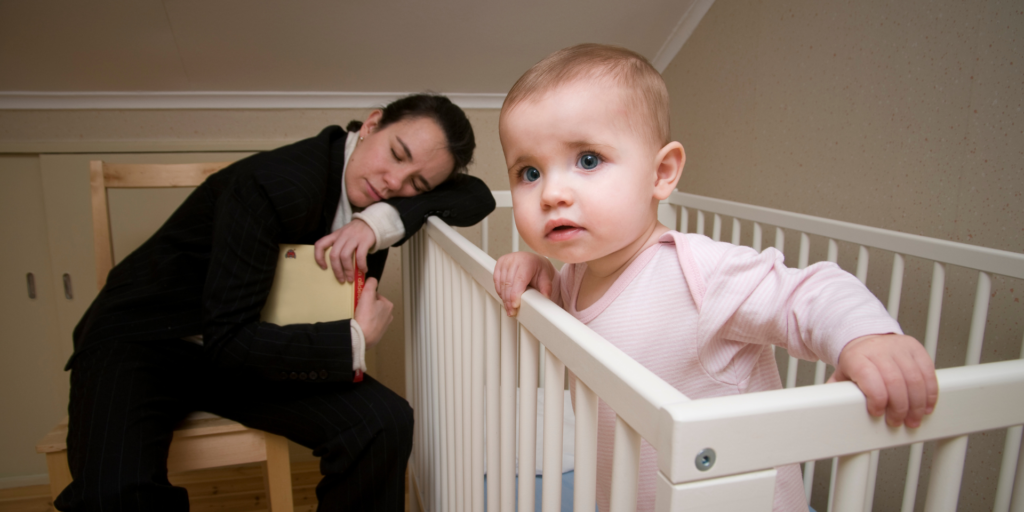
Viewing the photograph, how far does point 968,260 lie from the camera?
2.36 feet

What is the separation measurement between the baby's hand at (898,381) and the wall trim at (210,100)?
5.51 ft

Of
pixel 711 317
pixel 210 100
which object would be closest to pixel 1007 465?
pixel 711 317

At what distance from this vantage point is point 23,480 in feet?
5.77

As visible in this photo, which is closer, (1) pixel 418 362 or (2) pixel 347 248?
(2) pixel 347 248

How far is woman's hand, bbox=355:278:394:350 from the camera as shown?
102 centimetres

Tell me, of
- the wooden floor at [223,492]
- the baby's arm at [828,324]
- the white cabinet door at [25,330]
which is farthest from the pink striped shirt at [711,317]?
the white cabinet door at [25,330]

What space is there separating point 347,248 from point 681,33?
50.0 inches

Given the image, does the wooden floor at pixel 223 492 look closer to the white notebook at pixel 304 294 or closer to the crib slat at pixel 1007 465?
the white notebook at pixel 304 294

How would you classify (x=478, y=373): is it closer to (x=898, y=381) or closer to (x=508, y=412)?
(x=508, y=412)

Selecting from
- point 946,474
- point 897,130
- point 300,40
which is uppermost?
point 300,40

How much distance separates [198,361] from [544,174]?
852 millimetres

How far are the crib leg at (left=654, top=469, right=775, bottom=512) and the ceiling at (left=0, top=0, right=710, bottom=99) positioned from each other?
1452 millimetres

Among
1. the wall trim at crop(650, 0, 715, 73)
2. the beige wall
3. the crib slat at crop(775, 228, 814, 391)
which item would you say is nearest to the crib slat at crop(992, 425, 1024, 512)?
the beige wall

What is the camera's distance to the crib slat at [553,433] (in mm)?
418
